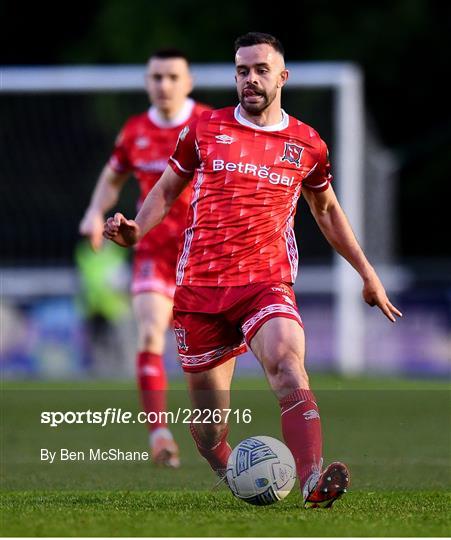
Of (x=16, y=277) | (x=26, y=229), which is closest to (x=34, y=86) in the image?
(x=26, y=229)

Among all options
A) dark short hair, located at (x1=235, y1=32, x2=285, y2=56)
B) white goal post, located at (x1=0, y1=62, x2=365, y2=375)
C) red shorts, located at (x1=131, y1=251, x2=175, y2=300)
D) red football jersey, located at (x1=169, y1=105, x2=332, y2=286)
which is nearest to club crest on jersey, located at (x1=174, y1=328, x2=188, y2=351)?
red football jersey, located at (x1=169, y1=105, x2=332, y2=286)

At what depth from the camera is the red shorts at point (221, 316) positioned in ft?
21.9

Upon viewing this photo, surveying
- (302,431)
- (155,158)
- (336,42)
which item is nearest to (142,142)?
(155,158)

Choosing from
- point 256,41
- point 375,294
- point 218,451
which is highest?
point 256,41

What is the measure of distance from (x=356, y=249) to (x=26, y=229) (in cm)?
1267

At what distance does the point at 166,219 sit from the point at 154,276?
379 mm

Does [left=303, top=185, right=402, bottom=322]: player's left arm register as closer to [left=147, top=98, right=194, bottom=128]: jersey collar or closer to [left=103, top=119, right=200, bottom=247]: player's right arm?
[left=103, top=119, right=200, bottom=247]: player's right arm

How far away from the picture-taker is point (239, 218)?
690 cm

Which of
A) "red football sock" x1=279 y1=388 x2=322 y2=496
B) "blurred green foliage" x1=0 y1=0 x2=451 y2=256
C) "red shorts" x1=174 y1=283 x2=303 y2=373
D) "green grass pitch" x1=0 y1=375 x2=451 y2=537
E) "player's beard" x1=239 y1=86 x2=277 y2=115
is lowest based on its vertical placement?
"green grass pitch" x1=0 y1=375 x2=451 y2=537

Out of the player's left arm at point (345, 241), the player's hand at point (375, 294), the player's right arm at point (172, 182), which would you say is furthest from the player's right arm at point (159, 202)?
the player's hand at point (375, 294)

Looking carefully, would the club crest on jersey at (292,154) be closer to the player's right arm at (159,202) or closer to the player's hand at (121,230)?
the player's right arm at (159,202)

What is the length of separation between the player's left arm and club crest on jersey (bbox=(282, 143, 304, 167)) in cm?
25

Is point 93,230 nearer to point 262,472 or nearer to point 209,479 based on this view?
point 209,479

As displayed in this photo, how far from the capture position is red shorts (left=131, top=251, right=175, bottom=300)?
31.0 ft
